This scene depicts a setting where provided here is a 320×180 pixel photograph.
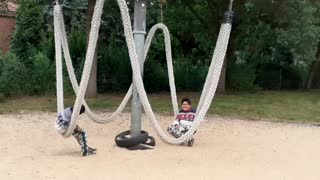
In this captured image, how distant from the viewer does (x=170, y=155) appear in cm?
863

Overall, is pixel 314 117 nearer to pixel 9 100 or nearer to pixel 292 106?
pixel 292 106

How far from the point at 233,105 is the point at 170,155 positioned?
27.4ft

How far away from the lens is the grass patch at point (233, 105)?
14664 mm

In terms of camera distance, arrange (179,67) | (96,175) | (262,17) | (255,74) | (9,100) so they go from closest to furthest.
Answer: (96,175)
(9,100)
(262,17)
(179,67)
(255,74)

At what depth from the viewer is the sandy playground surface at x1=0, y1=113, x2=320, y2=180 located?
23.9ft

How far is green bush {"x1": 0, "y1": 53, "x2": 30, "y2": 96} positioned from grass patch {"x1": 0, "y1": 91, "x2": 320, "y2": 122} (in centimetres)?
55

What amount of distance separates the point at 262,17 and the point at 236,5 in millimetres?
1160

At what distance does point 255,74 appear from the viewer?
78.5ft

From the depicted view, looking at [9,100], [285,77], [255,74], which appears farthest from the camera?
[285,77]

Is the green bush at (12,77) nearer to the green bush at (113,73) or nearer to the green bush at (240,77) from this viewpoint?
the green bush at (113,73)

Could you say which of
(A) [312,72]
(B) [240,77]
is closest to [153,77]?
(B) [240,77]

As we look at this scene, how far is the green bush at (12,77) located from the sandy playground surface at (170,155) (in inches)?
237

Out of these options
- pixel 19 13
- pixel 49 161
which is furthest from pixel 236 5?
pixel 49 161

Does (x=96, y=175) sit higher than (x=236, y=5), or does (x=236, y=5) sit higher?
(x=236, y=5)
